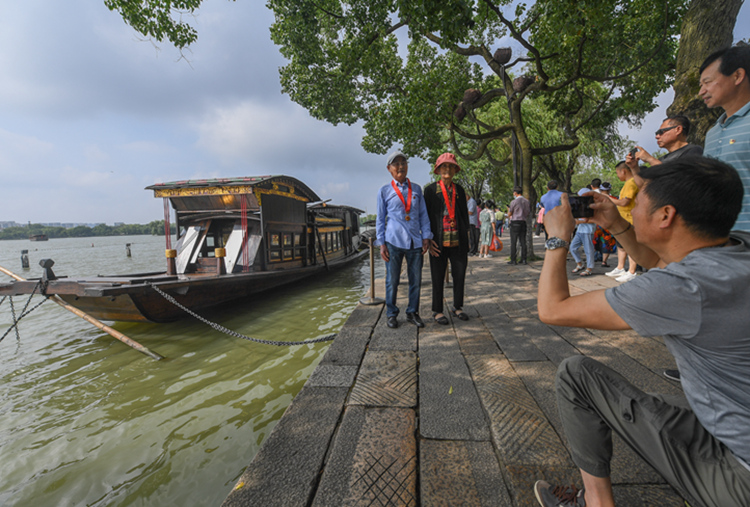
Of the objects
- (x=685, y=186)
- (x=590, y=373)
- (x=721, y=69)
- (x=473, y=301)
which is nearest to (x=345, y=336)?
(x=473, y=301)

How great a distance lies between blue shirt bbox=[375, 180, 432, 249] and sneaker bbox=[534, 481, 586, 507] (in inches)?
109

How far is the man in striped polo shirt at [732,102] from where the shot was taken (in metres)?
2.02

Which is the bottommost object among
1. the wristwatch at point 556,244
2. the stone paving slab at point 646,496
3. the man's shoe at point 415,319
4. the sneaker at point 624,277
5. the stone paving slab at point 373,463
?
the stone paving slab at point 373,463

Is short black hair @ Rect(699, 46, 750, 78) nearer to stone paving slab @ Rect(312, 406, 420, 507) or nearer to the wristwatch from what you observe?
the wristwatch

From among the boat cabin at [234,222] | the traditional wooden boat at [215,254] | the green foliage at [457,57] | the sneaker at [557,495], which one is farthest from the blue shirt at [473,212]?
the sneaker at [557,495]

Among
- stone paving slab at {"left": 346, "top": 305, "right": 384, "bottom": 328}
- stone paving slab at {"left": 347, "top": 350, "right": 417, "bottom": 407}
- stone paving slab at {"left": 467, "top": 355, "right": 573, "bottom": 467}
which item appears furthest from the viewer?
stone paving slab at {"left": 346, "top": 305, "right": 384, "bottom": 328}

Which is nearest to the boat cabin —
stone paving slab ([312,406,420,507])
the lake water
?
the lake water

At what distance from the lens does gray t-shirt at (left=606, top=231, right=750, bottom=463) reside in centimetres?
92

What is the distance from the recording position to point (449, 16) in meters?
5.94

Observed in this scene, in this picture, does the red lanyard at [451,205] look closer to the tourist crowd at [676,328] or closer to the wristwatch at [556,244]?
the tourist crowd at [676,328]

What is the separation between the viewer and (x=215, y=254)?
773 cm

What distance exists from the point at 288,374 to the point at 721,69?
4803 millimetres

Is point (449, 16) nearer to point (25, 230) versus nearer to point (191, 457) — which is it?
point (191, 457)

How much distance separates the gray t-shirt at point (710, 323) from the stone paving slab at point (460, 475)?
0.92 m
